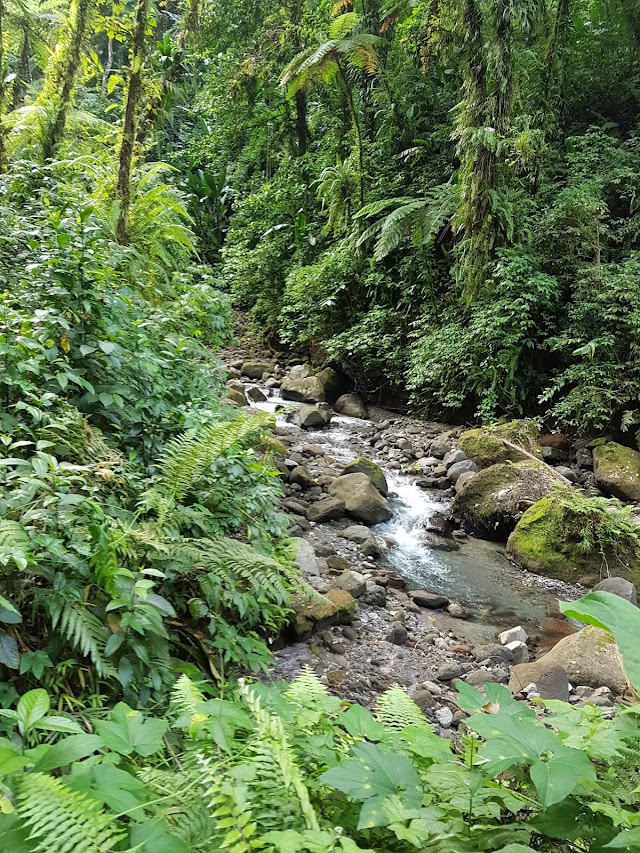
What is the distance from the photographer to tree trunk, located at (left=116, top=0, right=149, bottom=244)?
A: 13.9ft

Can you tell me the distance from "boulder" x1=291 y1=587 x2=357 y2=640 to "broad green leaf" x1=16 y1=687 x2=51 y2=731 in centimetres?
173

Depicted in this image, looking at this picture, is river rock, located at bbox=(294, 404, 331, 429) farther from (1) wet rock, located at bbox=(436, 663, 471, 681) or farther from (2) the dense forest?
(1) wet rock, located at bbox=(436, 663, 471, 681)

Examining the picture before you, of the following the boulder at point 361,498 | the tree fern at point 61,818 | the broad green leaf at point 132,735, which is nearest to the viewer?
the tree fern at point 61,818

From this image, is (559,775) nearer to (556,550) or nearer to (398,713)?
(398,713)

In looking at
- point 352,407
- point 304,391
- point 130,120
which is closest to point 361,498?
point 352,407

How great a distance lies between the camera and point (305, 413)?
318 inches

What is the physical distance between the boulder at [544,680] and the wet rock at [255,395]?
617 centimetres

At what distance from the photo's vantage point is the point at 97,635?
1.65 meters

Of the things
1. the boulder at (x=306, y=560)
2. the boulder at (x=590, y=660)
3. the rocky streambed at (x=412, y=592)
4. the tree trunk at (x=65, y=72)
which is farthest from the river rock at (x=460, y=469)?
the tree trunk at (x=65, y=72)

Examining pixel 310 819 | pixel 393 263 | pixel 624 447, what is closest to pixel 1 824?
pixel 310 819

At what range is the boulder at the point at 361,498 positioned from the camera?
17.6ft

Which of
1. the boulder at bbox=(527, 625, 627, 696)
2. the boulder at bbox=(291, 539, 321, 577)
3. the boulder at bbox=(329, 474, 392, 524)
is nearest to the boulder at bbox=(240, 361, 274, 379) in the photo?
the boulder at bbox=(329, 474, 392, 524)

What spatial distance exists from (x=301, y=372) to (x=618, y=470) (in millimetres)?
5944

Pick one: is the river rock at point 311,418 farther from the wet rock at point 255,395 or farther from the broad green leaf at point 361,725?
the broad green leaf at point 361,725
